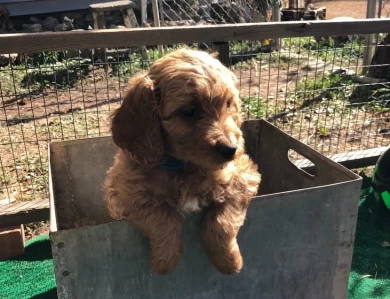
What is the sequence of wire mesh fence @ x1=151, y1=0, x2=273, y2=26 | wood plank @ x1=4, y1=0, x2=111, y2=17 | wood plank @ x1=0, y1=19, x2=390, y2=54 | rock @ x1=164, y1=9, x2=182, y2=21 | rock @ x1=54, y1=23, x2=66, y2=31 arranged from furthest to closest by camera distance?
wood plank @ x1=4, y1=0, x2=111, y2=17, rock @ x1=164, y1=9, x2=182, y2=21, rock @ x1=54, y1=23, x2=66, y2=31, wire mesh fence @ x1=151, y1=0, x2=273, y2=26, wood plank @ x1=0, y1=19, x2=390, y2=54

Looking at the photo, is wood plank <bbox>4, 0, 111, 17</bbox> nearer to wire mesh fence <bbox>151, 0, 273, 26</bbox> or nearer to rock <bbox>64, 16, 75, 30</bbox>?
rock <bbox>64, 16, 75, 30</bbox>

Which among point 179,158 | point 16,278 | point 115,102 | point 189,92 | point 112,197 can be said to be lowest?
point 16,278

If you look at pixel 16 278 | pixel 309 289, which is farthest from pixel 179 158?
pixel 16 278

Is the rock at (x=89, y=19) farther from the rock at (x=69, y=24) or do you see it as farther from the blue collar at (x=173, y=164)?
the blue collar at (x=173, y=164)

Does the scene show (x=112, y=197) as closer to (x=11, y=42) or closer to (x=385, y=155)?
(x=11, y=42)

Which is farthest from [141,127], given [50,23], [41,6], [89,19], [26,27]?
[41,6]

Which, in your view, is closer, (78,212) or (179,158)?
(179,158)

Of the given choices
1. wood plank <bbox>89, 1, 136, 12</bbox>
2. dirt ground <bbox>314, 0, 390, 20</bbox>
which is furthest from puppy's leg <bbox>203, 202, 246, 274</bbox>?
dirt ground <bbox>314, 0, 390, 20</bbox>
